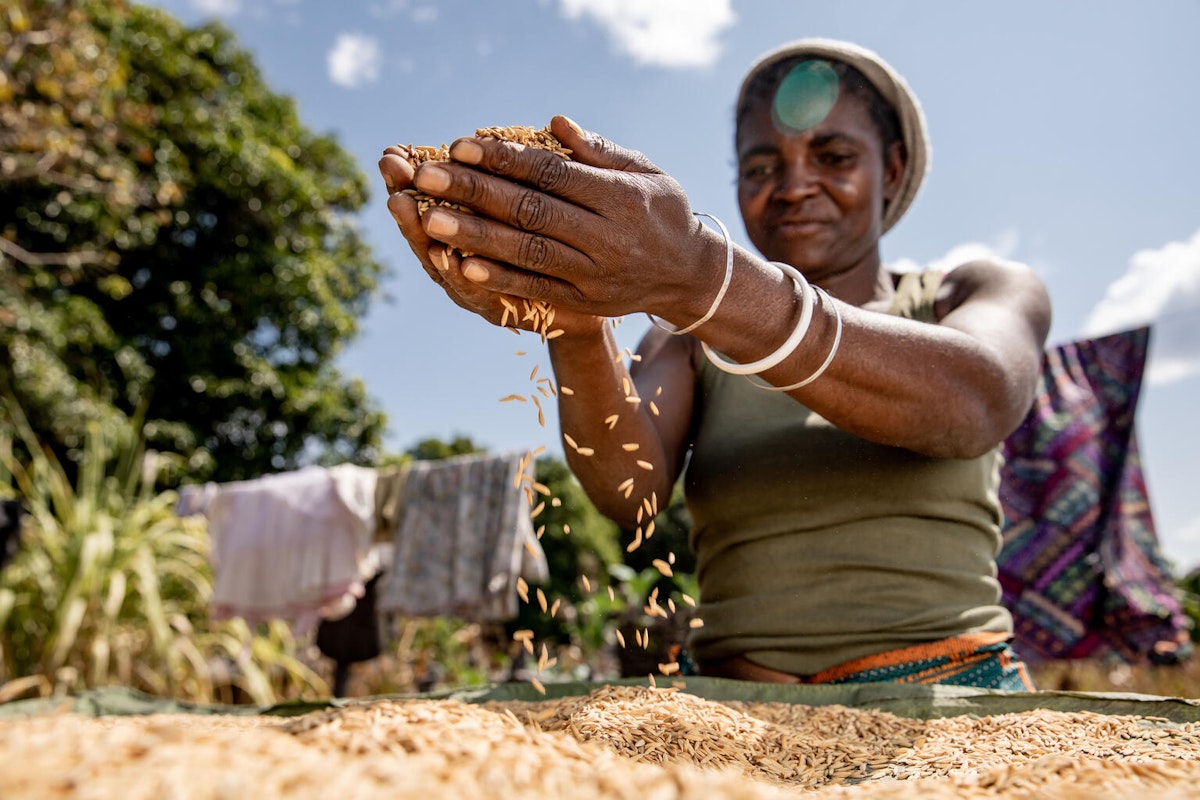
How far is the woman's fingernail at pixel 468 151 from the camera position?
0.97 metres

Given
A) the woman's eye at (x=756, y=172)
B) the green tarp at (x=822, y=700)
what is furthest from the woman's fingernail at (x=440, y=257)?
the woman's eye at (x=756, y=172)

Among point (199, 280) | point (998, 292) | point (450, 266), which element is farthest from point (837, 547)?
point (199, 280)

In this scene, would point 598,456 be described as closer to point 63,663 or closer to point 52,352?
point 63,663

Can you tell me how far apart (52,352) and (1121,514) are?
11138 millimetres

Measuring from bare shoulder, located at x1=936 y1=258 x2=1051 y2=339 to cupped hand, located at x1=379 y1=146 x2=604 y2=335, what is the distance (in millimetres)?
892

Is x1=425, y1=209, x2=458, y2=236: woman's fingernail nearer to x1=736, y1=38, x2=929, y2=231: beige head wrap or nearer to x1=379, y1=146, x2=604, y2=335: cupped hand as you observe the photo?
x1=379, y1=146, x2=604, y2=335: cupped hand

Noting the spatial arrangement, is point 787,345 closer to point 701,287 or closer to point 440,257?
point 701,287

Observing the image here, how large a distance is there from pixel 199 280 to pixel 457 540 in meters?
10.7

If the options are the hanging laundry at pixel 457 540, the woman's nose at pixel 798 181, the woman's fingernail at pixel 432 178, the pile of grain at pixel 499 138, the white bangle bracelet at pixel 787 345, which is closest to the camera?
the woman's fingernail at pixel 432 178

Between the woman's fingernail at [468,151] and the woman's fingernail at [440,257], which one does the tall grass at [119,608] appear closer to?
the woman's fingernail at [440,257]

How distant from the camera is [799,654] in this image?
154cm

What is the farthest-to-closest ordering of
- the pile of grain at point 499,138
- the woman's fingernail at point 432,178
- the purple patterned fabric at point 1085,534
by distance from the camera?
the purple patterned fabric at point 1085,534 < the pile of grain at point 499,138 < the woman's fingernail at point 432,178

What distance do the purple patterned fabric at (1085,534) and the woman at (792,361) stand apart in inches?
80.8

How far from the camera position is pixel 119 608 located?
477 cm
